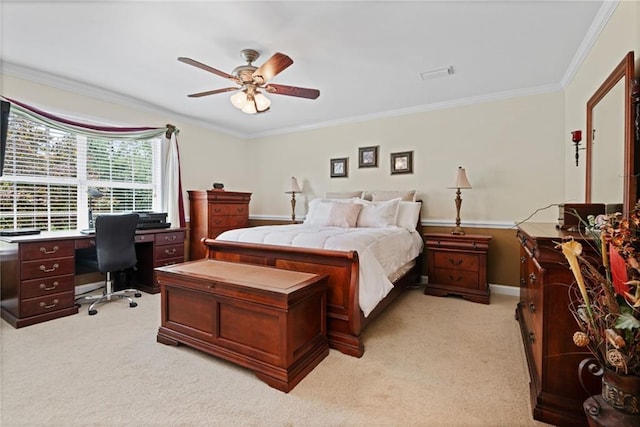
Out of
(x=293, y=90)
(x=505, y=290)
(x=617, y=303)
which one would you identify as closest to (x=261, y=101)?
(x=293, y=90)

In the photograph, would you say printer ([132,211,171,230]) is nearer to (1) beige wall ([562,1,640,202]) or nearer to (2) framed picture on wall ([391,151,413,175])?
(2) framed picture on wall ([391,151,413,175])

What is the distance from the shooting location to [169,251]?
13.1 ft

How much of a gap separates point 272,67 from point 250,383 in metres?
2.28

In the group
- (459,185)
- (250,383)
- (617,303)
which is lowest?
(250,383)

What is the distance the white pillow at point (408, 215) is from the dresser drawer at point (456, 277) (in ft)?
2.03

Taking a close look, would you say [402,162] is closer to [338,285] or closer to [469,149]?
[469,149]

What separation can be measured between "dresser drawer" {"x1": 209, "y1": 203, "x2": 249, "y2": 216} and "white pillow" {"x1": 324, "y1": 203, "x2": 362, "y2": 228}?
183 centimetres

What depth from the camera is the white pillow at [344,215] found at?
12.3 ft

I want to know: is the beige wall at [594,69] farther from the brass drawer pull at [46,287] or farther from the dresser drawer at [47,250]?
the brass drawer pull at [46,287]

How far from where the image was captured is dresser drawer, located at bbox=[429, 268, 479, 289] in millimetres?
3469

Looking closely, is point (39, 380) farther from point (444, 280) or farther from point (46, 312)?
point (444, 280)

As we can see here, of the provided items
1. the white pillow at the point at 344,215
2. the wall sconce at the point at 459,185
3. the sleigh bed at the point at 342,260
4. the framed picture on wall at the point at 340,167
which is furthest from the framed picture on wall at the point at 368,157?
the sleigh bed at the point at 342,260

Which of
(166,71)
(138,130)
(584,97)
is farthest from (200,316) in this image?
(584,97)

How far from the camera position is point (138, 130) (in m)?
4.04
